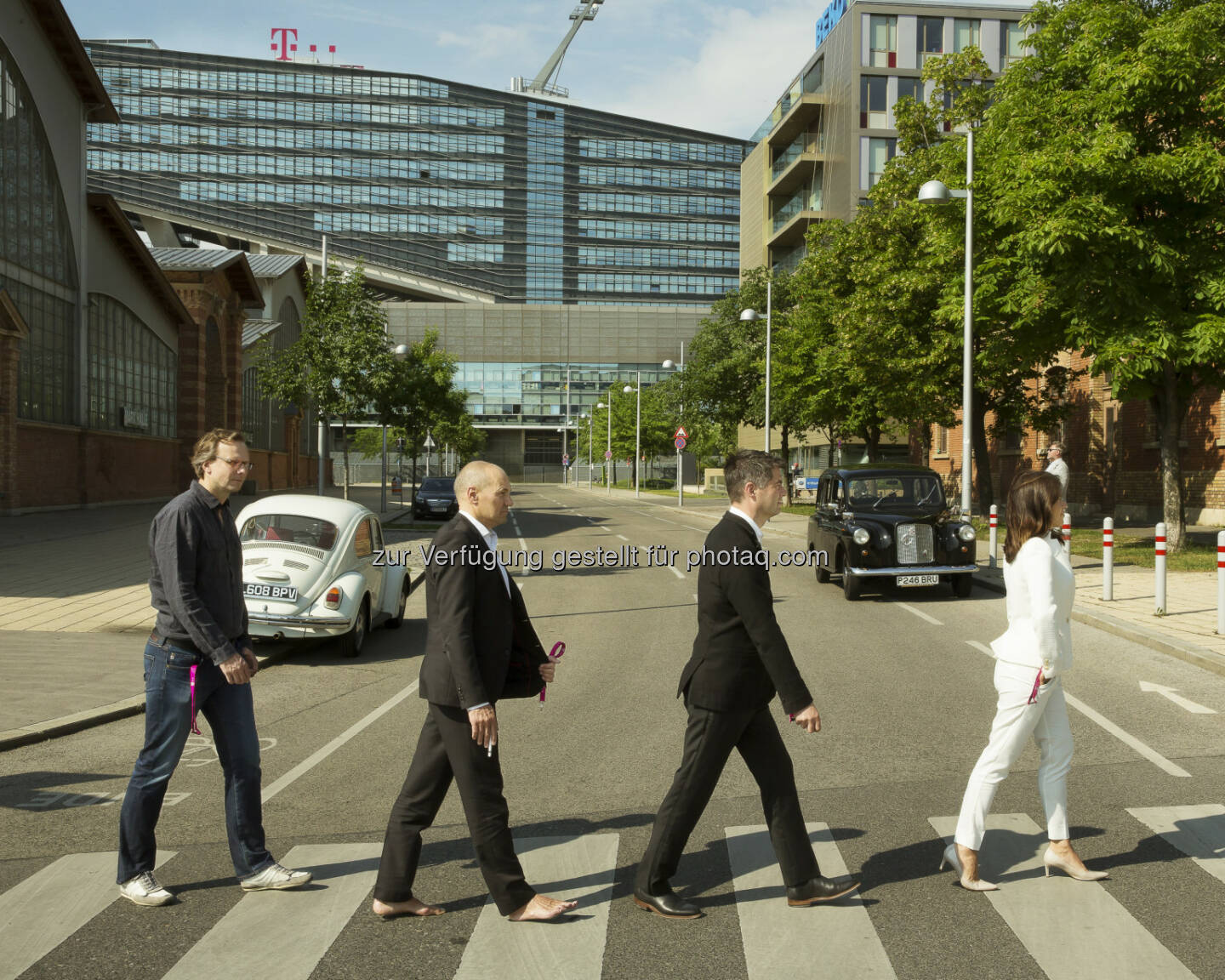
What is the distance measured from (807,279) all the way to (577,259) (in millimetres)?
83025

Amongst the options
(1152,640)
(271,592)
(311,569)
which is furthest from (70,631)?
(1152,640)

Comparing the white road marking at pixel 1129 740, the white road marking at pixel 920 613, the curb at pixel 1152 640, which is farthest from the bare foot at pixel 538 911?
the white road marking at pixel 920 613

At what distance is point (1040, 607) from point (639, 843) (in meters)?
2.08

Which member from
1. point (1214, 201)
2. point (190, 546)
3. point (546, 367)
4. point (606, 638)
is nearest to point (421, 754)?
point (190, 546)

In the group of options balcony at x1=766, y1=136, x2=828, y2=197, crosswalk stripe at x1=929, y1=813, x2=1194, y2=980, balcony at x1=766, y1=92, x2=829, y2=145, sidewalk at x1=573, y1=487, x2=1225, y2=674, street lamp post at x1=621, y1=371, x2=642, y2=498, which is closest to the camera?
crosswalk stripe at x1=929, y1=813, x2=1194, y2=980

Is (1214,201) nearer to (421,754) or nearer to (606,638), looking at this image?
(606,638)

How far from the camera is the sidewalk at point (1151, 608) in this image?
1059 centimetres

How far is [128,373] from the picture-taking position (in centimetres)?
3828

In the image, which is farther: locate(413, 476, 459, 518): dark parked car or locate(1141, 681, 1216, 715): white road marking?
locate(413, 476, 459, 518): dark parked car

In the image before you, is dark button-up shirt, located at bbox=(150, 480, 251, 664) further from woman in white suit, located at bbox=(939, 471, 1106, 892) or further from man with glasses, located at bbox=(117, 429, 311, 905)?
woman in white suit, located at bbox=(939, 471, 1106, 892)

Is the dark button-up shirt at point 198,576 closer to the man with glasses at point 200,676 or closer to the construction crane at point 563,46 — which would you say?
the man with glasses at point 200,676

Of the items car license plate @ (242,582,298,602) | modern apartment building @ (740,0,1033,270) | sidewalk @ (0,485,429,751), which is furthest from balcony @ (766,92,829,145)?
car license plate @ (242,582,298,602)

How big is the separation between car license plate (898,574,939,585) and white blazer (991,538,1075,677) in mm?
10223

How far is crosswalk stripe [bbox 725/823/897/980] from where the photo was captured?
3.76 metres
